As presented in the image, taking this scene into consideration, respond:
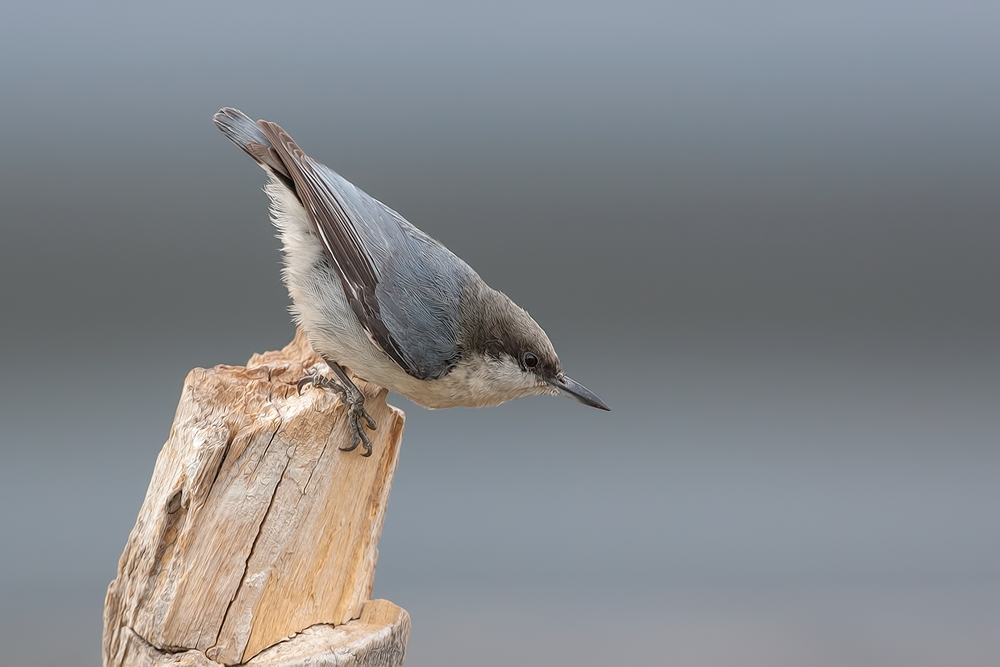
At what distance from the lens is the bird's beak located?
8.04 ft

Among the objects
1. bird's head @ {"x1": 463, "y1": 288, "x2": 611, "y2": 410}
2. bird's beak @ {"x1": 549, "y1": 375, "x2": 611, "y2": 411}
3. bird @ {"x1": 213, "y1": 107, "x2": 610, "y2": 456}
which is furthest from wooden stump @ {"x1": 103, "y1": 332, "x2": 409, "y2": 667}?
bird's beak @ {"x1": 549, "y1": 375, "x2": 611, "y2": 411}

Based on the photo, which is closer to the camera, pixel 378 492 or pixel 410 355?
pixel 410 355

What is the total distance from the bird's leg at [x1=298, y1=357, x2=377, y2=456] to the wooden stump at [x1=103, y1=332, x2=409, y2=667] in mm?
23

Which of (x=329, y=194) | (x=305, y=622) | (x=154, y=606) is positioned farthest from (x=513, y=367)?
(x=154, y=606)

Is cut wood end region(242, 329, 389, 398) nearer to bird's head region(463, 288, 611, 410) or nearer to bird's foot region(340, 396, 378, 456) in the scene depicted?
bird's foot region(340, 396, 378, 456)

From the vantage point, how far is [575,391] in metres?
2.48

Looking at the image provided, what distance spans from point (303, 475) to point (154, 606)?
0.47 metres

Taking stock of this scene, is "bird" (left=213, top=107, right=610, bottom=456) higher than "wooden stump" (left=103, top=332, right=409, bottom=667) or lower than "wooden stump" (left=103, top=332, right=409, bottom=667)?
higher

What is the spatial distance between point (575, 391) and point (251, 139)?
1.24m

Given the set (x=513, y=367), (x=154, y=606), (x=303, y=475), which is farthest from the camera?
(x=513, y=367)

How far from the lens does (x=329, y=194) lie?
245 centimetres

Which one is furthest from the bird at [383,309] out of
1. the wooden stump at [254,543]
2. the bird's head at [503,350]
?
the wooden stump at [254,543]

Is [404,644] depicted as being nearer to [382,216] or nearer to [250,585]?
[250,585]

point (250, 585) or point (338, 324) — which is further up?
point (338, 324)
